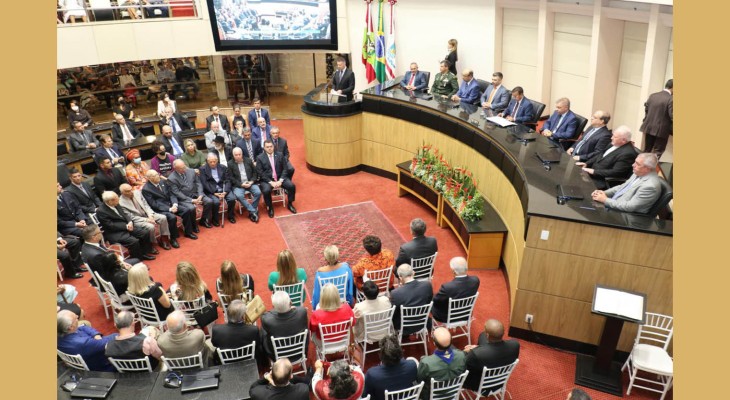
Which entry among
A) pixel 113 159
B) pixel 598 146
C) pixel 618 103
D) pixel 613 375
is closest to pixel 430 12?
pixel 618 103

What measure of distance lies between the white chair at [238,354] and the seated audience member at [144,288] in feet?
3.67

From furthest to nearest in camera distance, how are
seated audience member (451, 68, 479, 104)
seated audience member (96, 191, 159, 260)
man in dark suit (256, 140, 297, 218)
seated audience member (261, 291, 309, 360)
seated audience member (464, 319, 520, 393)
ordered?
seated audience member (451, 68, 479, 104) → man in dark suit (256, 140, 297, 218) → seated audience member (96, 191, 159, 260) → seated audience member (261, 291, 309, 360) → seated audience member (464, 319, 520, 393)

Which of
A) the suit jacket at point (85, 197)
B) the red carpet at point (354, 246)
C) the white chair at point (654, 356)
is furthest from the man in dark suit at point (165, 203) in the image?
the white chair at point (654, 356)

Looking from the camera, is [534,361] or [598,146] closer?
[534,361]

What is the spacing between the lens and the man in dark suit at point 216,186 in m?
7.95

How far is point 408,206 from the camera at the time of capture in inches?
333

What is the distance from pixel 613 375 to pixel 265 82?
1237 cm

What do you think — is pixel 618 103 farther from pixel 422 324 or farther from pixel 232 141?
pixel 232 141

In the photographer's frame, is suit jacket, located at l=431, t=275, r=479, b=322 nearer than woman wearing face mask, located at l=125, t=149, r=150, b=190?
Yes

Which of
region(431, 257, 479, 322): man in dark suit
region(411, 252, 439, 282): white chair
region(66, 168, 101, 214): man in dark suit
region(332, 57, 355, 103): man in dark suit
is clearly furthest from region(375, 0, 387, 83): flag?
region(431, 257, 479, 322): man in dark suit

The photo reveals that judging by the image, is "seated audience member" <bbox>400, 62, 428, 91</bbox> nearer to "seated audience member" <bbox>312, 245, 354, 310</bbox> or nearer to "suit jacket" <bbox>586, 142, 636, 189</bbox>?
"suit jacket" <bbox>586, 142, 636, 189</bbox>

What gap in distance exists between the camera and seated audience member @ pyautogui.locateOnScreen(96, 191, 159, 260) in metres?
6.63

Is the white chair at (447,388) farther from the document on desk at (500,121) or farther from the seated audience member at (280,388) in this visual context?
the document on desk at (500,121)

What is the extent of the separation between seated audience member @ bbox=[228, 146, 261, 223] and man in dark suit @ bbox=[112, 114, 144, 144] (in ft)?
9.77
